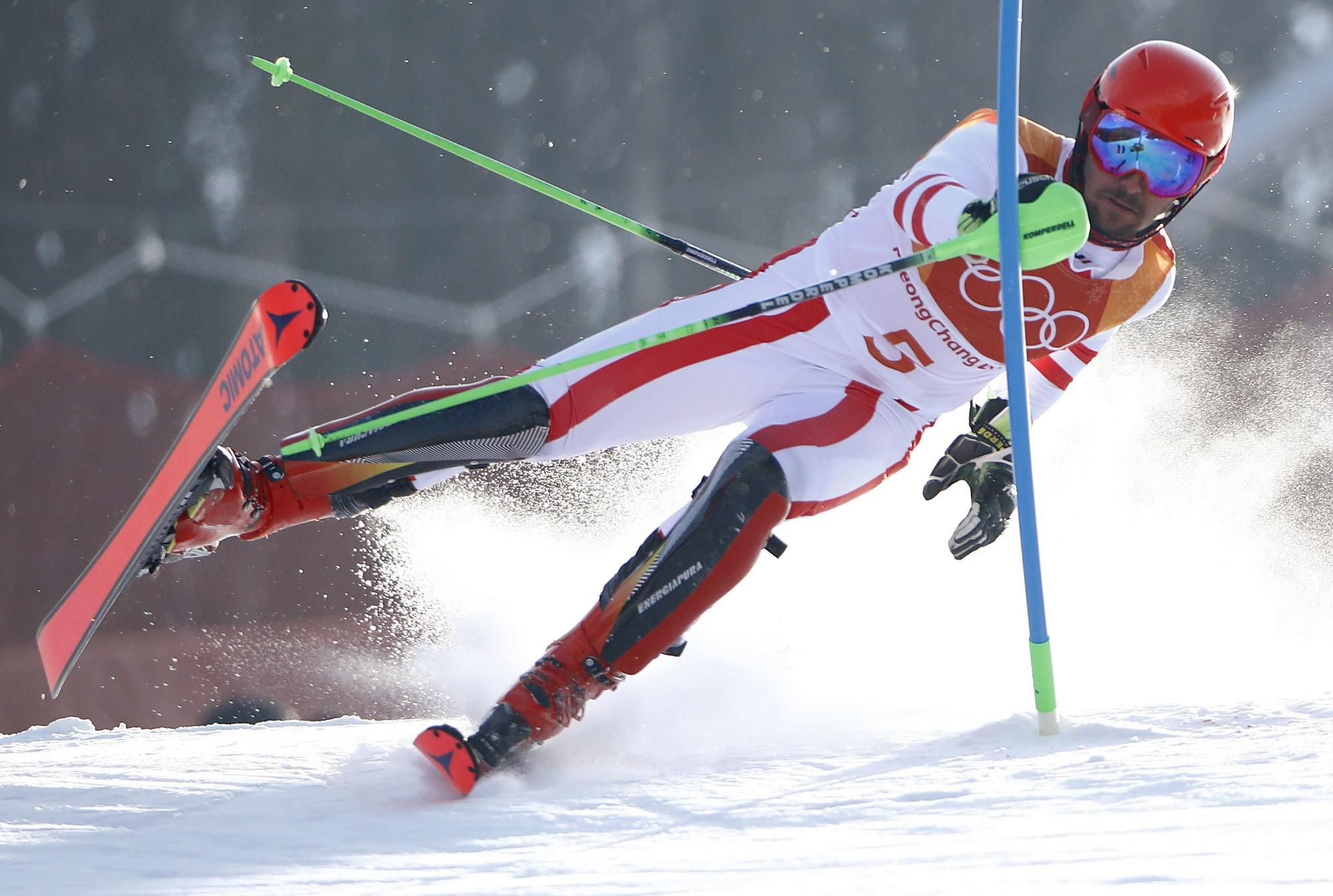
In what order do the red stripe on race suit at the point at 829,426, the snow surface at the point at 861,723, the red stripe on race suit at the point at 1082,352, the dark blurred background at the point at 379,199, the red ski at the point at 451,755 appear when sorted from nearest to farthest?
the snow surface at the point at 861,723, the red ski at the point at 451,755, the red stripe on race suit at the point at 829,426, the red stripe on race suit at the point at 1082,352, the dark blurred background at the point at 379,199

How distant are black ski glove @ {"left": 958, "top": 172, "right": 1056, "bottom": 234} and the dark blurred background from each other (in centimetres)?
231

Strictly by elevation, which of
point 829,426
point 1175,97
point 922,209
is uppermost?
point 1175,97

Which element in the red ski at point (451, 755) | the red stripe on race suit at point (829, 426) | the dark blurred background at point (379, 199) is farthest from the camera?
the dark blurred background at point (379, 199)

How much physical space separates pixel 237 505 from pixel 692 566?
874 millimetres

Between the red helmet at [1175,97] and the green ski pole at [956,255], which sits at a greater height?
the red helmet at [1175,97]

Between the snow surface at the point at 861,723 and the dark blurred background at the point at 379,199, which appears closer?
the snow surface at the point at 861,723

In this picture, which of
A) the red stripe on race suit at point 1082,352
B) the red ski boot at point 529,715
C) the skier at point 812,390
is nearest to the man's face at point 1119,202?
the skier at point 812,390

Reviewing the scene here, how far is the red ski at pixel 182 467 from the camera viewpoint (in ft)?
5.56

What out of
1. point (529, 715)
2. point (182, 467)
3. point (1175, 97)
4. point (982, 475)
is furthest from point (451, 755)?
point (1175, 97)

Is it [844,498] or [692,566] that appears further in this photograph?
[844,498]

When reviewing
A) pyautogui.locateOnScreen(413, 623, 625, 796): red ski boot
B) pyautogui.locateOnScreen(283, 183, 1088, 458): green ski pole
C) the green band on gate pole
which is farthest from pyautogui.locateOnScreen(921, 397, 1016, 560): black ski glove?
pyautogui.locateOnScreen(413, 623, 625, 796): red ski boot

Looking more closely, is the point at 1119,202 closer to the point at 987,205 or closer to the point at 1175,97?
the point at 1175,97

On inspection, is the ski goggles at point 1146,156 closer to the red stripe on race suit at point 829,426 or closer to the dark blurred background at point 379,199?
the red stripe on race suit at point 829,426

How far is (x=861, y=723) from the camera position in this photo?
2.09 metres
